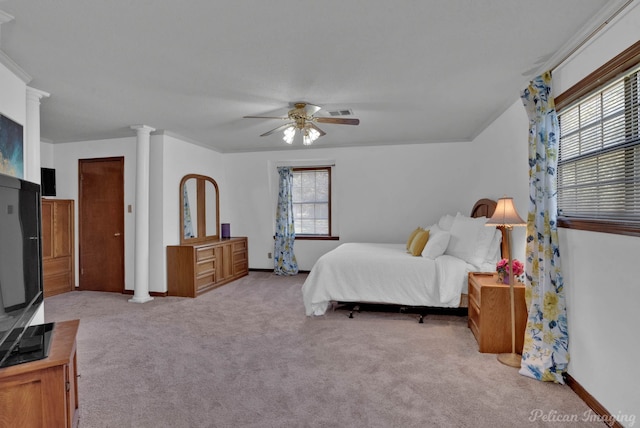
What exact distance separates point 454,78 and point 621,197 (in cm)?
157

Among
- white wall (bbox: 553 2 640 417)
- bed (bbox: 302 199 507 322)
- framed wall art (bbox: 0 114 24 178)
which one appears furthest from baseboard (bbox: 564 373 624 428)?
framed wall art (bbox: 0 114 24 178)

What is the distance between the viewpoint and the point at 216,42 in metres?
2.31

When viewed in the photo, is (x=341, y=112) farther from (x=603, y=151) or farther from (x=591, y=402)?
(x=591, y=402)

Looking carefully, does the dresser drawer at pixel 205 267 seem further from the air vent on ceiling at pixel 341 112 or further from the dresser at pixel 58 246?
the air vent on ceiling at pixel 341 112

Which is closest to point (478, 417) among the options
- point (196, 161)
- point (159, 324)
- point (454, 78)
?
point (454, 78)

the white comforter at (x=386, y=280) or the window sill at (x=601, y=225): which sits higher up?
the window sill at (x=601, y=225)

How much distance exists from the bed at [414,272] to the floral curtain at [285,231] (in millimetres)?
2351

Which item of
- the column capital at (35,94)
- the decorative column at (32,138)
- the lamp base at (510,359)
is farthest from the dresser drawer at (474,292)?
the column capital at (35,94)

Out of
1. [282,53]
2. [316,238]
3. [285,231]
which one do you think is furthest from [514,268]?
[285,231]

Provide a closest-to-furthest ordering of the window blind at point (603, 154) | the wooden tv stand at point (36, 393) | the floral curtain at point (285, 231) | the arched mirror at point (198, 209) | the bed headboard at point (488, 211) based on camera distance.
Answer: the wooden tv stand at point (36, 393)
the window blind at point (603, 154)
the bed headboard at point (488, 211)
the arched mirror at point (198, 209)
the floral curtain at point (285, 231)

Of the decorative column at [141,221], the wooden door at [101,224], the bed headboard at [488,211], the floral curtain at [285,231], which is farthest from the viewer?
the floral curtain at [285,231]

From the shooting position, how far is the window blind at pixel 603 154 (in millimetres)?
1880

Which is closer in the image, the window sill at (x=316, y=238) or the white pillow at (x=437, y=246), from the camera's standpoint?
the white pillow at (x=437, y=246)

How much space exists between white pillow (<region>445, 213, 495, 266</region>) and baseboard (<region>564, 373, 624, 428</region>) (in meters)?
1.49
